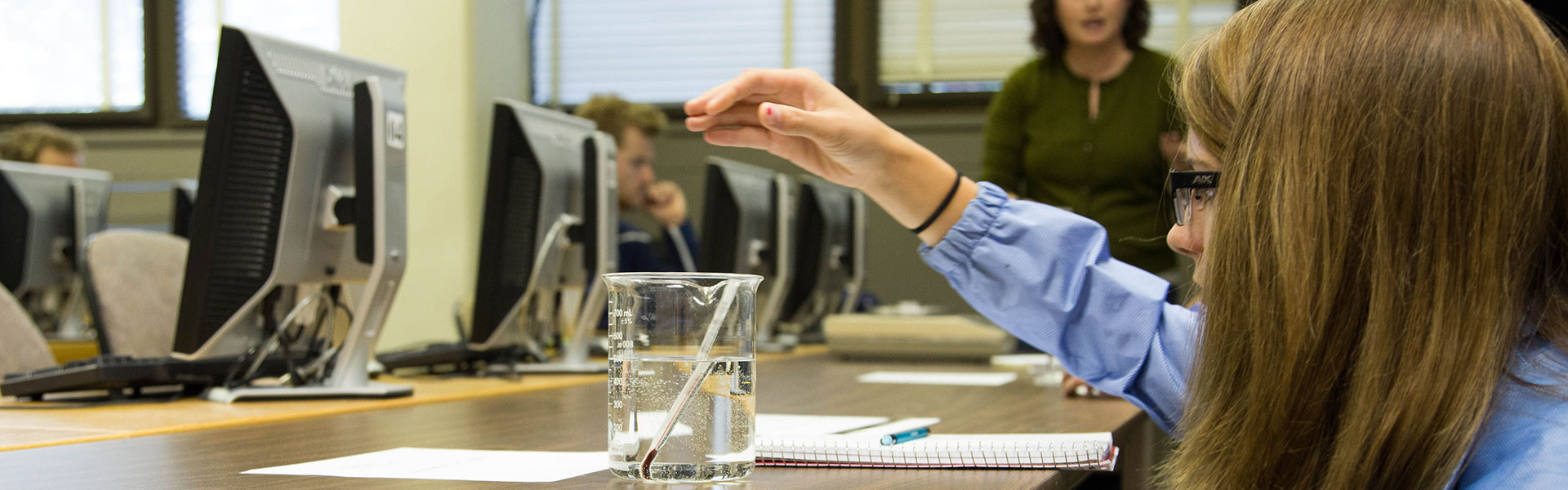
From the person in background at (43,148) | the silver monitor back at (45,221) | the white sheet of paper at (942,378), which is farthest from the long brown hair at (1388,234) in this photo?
the person in background at (43,148)

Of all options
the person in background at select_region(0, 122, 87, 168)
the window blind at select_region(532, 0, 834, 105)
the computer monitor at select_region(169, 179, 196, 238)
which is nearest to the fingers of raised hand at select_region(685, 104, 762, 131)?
the computer monitor at select_region(169, 179, 196, 238)

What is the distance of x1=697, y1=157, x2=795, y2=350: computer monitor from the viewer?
2754mm

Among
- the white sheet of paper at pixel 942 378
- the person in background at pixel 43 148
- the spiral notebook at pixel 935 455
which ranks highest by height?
the person in background at pixel 43 148

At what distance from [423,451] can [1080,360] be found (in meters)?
0.50

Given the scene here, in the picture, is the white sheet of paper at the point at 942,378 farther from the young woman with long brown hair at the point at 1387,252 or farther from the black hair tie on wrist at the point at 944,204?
the young woman with long brown hair at the point at 1387,252

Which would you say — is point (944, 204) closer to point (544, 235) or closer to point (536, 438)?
point (536, 438)

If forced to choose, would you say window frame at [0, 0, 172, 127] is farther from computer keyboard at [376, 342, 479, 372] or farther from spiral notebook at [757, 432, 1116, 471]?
spiral notebook at [757, 432, 1116, 471]

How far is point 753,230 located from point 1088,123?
856 millimetres

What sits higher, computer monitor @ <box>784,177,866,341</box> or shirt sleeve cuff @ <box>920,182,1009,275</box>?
shirt sleeve cuff @ <box>920,182,1009,275</box>

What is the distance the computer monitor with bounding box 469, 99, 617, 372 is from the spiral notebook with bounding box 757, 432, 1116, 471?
122 cm

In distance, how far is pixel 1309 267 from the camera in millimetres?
608

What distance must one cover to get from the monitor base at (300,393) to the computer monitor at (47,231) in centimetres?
212

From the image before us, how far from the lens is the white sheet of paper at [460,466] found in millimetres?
783

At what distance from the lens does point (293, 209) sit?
1646 millimetres
